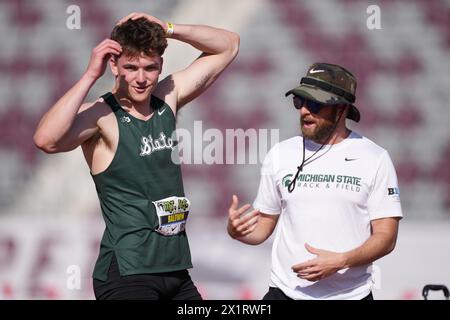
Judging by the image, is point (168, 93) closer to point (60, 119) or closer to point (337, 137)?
point (60, 119)

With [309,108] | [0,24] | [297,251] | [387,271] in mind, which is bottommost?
[387,271]

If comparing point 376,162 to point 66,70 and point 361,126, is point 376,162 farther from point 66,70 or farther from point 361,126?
point 66,70

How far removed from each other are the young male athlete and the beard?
0.61m

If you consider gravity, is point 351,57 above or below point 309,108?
above

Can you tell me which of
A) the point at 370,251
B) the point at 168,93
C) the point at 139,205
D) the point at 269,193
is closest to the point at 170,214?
the point at 139,205

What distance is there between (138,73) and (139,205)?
1.87ft

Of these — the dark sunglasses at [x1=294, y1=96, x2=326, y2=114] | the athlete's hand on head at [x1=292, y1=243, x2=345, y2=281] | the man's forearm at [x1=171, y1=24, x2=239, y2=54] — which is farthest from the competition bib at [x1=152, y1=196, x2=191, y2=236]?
the man's forearm at [x1=171, y1=24, x2=239, y2=54]

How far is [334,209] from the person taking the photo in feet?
12.3

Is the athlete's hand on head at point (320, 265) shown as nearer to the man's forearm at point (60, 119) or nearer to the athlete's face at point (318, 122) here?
the athlete's face at point (318, 122)

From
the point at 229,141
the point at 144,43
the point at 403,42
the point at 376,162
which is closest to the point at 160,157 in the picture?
the point at 144,43

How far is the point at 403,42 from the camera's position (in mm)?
6828

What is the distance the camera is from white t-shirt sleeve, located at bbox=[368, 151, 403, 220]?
148 inches

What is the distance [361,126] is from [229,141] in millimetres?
1019

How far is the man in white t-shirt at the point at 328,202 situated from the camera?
3721 millimetres
